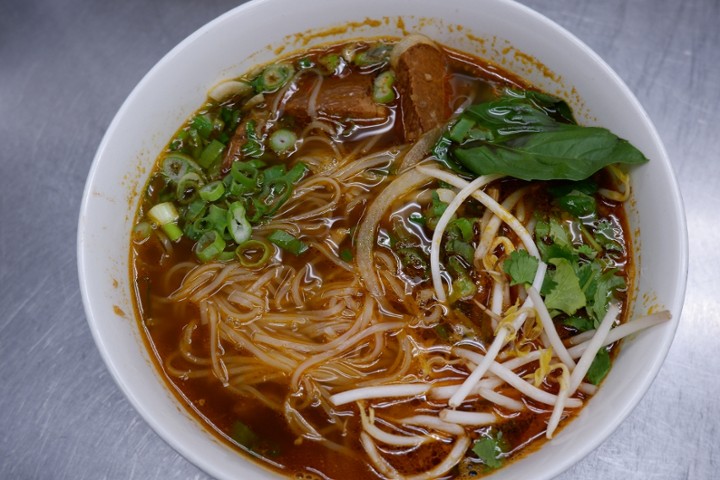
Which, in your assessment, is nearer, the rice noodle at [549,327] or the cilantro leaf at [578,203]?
the rice noodle at [549,327]

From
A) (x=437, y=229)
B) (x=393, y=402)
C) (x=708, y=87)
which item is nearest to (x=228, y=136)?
(x=437, y=229)

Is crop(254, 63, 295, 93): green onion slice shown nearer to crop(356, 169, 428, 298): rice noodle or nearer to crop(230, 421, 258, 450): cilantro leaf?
crop(356, 169, 428, 298): rice noodle

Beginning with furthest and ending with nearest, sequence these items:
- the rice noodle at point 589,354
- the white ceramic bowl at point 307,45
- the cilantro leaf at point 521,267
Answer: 1. the cilantro leaf at point 521,267
2. the rice noodle at point 589,354
3. the white ceramic bowl at point 307,45

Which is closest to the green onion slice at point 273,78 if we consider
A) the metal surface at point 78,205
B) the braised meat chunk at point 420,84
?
the braised meat chunk at point 420,84

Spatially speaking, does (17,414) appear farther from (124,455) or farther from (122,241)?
(122,241)

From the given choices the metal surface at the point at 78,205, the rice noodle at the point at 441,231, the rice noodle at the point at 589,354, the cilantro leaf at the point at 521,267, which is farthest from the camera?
the metal surface at the point at 78,205

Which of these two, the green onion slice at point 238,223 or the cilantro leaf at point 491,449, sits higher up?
the green onion slice at point 238,223

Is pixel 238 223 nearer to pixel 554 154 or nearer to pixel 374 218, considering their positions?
pixel 374 218

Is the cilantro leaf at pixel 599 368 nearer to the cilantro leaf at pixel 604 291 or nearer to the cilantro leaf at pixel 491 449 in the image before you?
the cilantro leaf at pixel 604 291
